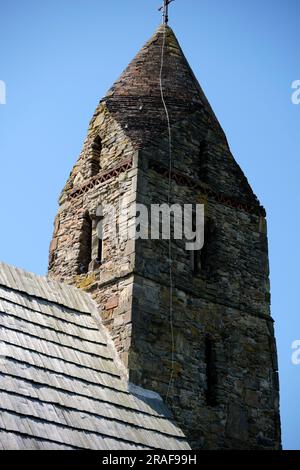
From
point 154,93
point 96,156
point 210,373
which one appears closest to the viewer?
point 210,373

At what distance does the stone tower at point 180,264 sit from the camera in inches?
434

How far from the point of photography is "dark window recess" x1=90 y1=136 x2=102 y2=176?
42.9 feet

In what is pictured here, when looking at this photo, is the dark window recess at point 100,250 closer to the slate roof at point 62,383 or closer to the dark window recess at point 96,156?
the slate roof at point 62,383

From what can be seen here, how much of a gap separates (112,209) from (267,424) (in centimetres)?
359

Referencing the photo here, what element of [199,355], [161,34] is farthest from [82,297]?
[161,34]

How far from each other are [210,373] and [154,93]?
4532 millimetres

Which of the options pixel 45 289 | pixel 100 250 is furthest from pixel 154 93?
pixel 45 289

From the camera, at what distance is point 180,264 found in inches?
470

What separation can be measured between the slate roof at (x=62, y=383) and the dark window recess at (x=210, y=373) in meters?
1.03

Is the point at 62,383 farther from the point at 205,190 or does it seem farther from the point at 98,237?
the point at 205,190

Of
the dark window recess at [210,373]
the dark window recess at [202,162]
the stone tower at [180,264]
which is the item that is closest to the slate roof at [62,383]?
the stone tower at [180,264]

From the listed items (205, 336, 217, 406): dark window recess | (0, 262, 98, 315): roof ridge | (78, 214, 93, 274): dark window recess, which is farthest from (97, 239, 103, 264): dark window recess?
(205, 336, 217, 406): dark window recess

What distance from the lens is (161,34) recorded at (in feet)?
49.1
